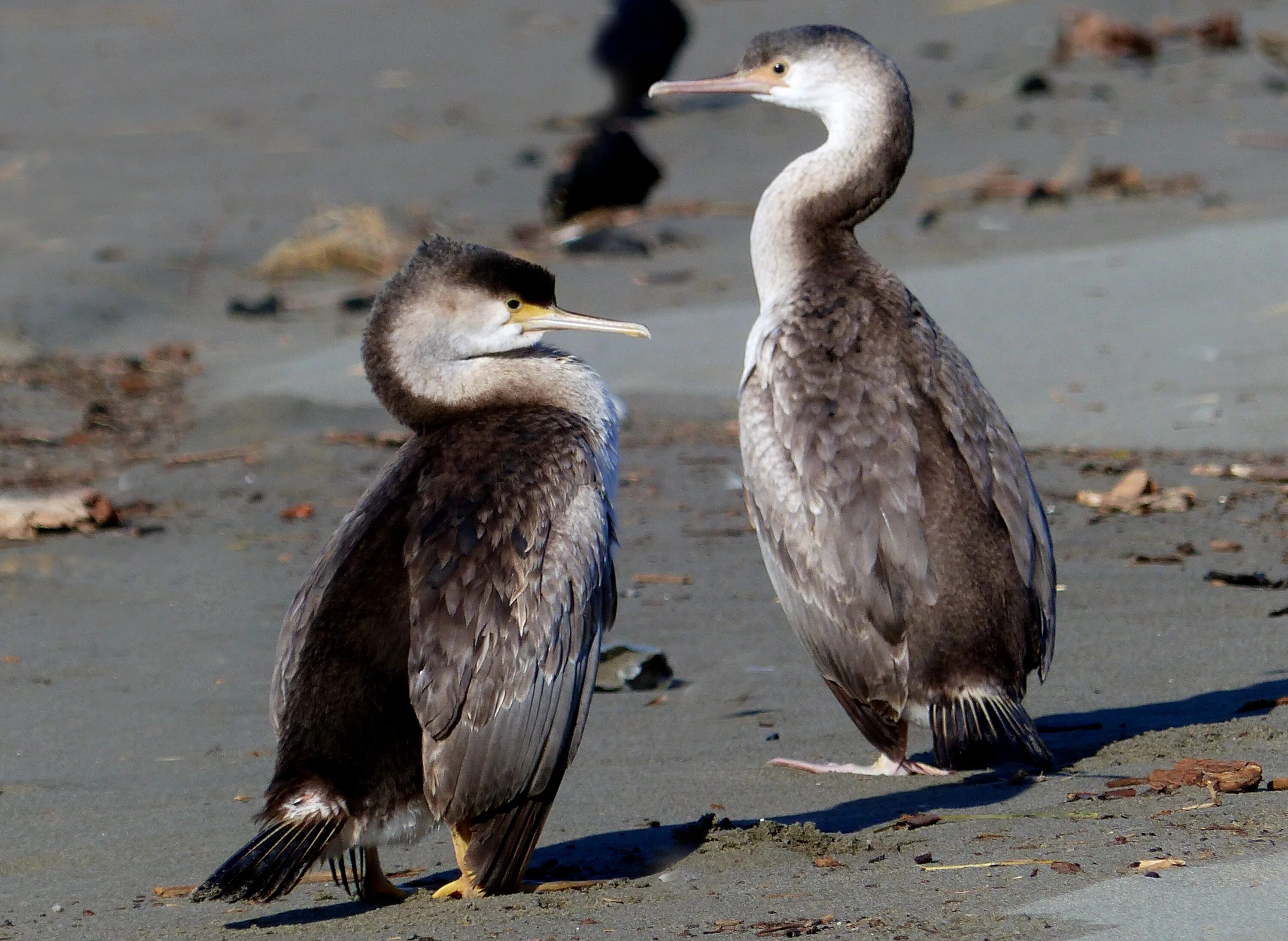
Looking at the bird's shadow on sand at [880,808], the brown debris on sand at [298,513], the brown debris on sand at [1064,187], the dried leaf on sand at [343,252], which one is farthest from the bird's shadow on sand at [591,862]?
the brown debris on sand at [1064,187]

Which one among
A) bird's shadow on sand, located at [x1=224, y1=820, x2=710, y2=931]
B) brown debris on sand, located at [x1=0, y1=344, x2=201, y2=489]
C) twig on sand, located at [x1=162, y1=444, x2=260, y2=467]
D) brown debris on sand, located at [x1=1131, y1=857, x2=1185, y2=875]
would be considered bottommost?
bird's shadow on sand, located at [x1=224, y1=820, x2=710, y2=931]

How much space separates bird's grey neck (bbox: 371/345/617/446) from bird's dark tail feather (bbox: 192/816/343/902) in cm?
137

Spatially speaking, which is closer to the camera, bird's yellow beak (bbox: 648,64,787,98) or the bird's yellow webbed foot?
the bird's yellow webbed foot

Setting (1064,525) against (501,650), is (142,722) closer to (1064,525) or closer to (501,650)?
(501,650)

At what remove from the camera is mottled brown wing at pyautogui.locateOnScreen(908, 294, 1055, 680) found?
5.79 meters

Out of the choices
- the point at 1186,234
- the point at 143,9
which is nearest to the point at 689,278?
the point at 1186,234

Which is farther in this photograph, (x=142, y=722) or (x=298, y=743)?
(x=142, y=722)

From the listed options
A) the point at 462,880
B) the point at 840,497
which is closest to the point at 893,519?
the point at 840,497

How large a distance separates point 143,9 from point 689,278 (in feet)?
50.0

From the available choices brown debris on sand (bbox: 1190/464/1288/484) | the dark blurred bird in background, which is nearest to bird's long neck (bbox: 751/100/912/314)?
brown debris on sand (bbox: 1190/464/1288/484)

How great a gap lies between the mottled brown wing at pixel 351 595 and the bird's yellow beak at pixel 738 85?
301 centimetres

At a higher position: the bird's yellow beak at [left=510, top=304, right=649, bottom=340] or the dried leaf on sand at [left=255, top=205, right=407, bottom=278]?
the dried leaf on sand at [left=255, top=205, right=407, bottom=278]

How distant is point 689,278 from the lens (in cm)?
1320

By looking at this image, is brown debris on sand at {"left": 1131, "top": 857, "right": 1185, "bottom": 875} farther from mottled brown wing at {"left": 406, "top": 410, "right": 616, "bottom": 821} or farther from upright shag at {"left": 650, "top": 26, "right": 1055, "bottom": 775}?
mottled brown wing at {"left": 406, "top": 410, "right": 616, "bottom": 821}
